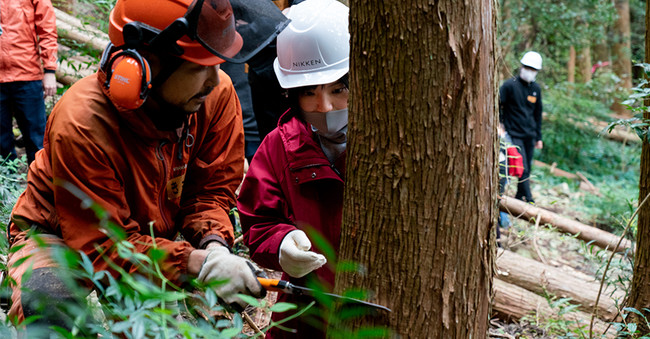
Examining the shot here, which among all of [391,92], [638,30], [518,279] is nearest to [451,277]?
[391,92]

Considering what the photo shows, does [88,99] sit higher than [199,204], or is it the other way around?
[88,99]

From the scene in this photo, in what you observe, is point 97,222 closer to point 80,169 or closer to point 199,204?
point 80,169

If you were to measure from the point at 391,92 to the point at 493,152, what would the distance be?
1.06 feet

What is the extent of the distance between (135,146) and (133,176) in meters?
0.11

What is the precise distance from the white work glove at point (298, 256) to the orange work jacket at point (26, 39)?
3981mm

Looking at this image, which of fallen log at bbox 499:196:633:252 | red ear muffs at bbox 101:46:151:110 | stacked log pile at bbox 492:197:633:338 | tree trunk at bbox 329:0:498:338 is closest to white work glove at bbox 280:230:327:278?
tree trunk at bbox 329:0:498:338

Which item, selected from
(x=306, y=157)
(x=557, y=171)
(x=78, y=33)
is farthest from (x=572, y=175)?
(x=306, y=157)

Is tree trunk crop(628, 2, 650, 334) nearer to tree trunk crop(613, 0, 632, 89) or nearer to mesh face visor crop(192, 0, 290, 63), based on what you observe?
mesh face visor crop(192, 0, 290, 63)

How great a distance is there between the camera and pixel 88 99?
6.36 ft

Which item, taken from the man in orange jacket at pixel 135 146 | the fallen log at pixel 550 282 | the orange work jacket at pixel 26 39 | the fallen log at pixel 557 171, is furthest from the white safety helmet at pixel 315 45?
the fallen log at pixel 557 171

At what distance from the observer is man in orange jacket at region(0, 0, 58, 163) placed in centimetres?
473

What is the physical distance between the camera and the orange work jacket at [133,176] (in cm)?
188

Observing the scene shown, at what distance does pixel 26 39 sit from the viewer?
190 inches

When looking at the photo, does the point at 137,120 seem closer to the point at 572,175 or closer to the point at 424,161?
the point at 424,161
